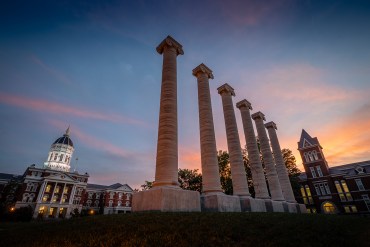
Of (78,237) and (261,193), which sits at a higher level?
(261,193)

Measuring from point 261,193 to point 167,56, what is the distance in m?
21.7

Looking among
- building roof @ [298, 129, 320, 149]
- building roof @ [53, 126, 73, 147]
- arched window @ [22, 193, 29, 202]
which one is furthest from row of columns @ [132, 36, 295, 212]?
building roof @ [53, 126, 73, 147]

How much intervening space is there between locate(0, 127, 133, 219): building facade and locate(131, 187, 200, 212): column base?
181 ft

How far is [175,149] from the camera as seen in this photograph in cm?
1644

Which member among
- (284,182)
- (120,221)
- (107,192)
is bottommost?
(120,221)

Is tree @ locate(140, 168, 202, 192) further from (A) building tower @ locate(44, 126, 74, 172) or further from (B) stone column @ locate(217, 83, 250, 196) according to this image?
(A) building tower @ locate(44, 126, 74, 172)

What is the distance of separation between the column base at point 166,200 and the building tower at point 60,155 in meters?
121

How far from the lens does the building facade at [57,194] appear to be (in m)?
71.1

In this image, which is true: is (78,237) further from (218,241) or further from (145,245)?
(218,241)

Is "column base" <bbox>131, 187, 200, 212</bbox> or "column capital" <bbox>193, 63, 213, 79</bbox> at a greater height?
"column capital" <bbox>193, 63, 213, 79</bbox>

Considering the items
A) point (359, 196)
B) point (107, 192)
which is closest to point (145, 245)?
point (359, 196)

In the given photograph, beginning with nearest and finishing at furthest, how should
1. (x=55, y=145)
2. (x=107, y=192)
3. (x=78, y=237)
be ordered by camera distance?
(x=78, y=237)
(x=107, y=192)
(x=55, y=145)

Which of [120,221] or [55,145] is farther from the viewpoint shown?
[55,145]

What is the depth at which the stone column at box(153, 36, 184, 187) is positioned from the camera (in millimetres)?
15134
